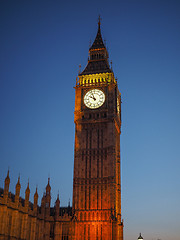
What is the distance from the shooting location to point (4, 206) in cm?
5178

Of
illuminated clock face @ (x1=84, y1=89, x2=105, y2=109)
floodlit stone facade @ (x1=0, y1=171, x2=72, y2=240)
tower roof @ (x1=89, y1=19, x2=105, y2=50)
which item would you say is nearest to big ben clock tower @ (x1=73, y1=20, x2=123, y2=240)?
illuminated clock face @ (x1=84, y1=89, x2=105, y2=109)

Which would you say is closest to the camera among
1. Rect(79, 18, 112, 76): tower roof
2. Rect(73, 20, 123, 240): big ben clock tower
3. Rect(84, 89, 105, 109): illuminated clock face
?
Result: Rect(73, 20, 123, 240): big ben clock tower

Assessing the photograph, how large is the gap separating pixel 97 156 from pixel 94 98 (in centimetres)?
1327

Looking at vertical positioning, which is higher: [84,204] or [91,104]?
[91,104]

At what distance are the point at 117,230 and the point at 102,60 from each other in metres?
39.2

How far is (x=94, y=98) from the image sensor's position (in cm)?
7581

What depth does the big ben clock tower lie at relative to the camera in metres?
65.1

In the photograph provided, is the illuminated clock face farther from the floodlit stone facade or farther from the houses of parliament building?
the floodlit stone facade

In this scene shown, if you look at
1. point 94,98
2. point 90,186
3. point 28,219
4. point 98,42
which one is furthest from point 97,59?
point 28,219

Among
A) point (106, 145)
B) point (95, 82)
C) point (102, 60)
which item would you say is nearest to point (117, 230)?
point (106, 145)

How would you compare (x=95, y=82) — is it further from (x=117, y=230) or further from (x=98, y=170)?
(x=117, y=230)

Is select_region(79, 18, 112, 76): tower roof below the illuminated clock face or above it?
above

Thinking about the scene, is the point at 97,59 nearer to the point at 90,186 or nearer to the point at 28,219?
the point at 90,186

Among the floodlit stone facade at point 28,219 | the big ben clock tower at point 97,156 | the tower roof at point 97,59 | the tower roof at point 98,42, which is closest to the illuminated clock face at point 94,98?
the big ben clock tower at point 97,156
